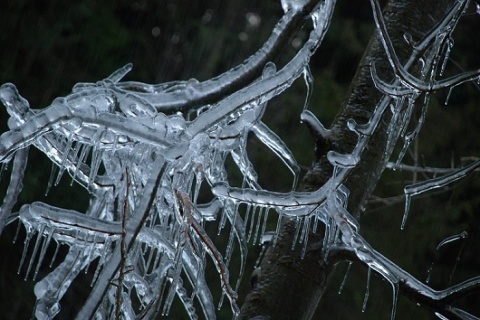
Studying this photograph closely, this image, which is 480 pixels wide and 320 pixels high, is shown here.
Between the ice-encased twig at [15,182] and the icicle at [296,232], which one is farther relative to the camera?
the icicle at [296,232]

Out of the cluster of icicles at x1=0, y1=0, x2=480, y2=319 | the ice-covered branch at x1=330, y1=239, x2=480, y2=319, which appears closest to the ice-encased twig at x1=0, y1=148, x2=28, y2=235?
the cluster of icicles at x1=0, y1=0, x2=480, y2=319

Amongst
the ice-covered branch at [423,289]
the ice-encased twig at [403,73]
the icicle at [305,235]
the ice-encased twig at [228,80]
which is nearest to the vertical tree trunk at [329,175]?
the icicle at [305,235]

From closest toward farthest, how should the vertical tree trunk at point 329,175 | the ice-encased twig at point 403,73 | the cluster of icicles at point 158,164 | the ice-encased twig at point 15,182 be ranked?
1. the cluster of icicles at point 158,164
2. the ice-encased twig at point 15,182
3. the ice-encased twig at point 403,73
4. the vertical tree trunk at point 329,175

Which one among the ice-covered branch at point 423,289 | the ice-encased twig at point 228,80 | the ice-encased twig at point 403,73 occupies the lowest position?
the ice-covered branch at point 423,289

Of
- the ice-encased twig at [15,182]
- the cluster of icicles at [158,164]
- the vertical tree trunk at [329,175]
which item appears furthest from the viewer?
the vertical tree trunk at [329,175]

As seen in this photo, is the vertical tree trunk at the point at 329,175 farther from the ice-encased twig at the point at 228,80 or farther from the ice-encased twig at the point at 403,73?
the ice-encased twig at the point at 228,80

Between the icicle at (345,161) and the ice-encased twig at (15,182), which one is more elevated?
the icicle at (345,161)
